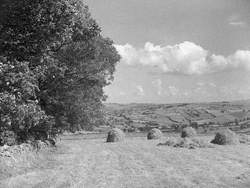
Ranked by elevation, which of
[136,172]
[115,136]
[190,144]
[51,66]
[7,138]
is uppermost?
[51,66]

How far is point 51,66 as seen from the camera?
1035 inches

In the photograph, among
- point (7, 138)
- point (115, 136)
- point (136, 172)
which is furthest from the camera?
point (115, 136)

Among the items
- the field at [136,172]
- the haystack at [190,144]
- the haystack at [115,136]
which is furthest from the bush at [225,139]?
the haystack at [115,136]

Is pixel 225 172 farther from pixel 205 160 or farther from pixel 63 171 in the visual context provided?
pixel 63 171

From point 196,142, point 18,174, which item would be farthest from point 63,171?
point 196,142

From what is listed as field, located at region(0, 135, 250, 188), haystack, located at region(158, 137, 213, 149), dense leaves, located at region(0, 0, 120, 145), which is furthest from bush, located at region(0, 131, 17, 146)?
haystack, located at region(158, 137, 213, 149)

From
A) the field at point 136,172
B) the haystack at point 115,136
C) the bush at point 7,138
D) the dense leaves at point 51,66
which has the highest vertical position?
the dense leaves at point 51,66

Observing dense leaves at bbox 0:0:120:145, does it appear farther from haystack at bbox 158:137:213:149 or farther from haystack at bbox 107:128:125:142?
haystack at bbox 107:128:125:142

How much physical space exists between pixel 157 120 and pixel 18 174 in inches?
5782

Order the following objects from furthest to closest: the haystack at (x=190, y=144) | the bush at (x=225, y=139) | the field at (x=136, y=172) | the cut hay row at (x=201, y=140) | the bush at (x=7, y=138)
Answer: the bush at (x=225, y=139)
the cut hay row at (x=201, y=140)
the haystack at (x=190, y=144)
the bush at (x=7, y=138)
the field at (x=136, y=172)

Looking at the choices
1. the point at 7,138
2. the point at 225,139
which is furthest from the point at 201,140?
the point at 7,138

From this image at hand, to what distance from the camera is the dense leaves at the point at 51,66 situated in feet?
72.8

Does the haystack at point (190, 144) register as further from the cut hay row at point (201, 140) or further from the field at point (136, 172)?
the field at point (136, 172)

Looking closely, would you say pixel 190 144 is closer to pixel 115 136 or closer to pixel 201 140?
pixel 201 140
